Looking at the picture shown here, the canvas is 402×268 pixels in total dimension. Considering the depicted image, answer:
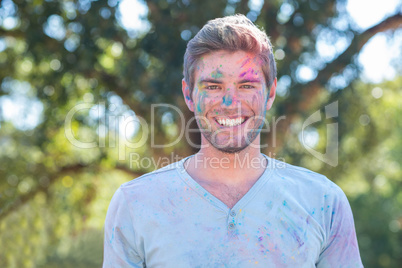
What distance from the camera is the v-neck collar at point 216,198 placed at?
7.03 feet

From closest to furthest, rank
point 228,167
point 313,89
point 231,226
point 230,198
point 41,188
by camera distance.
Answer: point 231,226 < point 230,198 < point 228,167 < point 313,89 < point 41,188

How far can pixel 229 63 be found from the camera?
2.28 m

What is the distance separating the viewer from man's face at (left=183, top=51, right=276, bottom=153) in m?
2.26

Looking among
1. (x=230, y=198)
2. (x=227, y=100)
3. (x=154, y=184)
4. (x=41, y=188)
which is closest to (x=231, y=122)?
(x=227, y=100)

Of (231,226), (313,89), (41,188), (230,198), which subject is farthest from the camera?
(41,188)

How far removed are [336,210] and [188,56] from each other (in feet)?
3.55

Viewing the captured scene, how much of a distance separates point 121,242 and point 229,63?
101 centimetres

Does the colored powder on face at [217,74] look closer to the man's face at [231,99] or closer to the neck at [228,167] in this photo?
the man's face at [231,99]

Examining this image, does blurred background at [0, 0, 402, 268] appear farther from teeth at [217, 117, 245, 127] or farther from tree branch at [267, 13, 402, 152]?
teeth at [217, 117, 245, 127]

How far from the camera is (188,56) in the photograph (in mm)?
2402

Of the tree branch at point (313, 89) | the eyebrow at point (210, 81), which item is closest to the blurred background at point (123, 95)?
the tree branch at point (313, 89)

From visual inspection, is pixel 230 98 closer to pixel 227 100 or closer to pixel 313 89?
pixel 227 100

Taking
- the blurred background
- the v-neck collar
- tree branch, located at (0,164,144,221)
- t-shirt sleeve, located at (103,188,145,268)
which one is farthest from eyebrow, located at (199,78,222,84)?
tree branch, located at (0,164,144,221)

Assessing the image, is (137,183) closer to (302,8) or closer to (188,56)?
(188,56)
